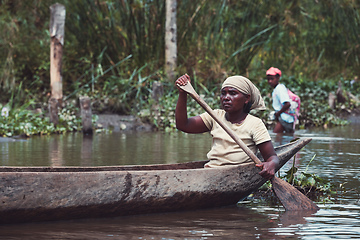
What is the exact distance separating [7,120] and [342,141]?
6.50m

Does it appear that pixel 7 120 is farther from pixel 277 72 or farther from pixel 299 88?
pixel 299 88

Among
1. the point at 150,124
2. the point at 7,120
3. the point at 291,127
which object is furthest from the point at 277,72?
the point at 7,120

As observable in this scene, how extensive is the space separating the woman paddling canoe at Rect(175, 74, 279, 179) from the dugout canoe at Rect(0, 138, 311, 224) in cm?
17

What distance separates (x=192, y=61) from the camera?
1631 centimetres

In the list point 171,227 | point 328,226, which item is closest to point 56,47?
point 171,227

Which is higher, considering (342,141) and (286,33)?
(286,33)

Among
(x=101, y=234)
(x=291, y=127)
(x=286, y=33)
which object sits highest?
(x=286, y=33)

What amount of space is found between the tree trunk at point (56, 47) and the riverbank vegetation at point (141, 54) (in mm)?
802

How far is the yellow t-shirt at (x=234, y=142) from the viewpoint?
17.5ft

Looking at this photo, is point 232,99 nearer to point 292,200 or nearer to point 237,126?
point 237,126

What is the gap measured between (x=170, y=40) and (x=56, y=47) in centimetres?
341

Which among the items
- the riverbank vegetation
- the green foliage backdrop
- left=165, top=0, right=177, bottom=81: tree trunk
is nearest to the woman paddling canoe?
the riverbank vegetation

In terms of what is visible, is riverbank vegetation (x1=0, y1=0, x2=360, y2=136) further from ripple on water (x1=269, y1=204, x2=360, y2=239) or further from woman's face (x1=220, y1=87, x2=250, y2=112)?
ripple on water (x1=269, y1=204, x2=360, y2=239)

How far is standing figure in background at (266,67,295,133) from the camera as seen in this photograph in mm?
10438
